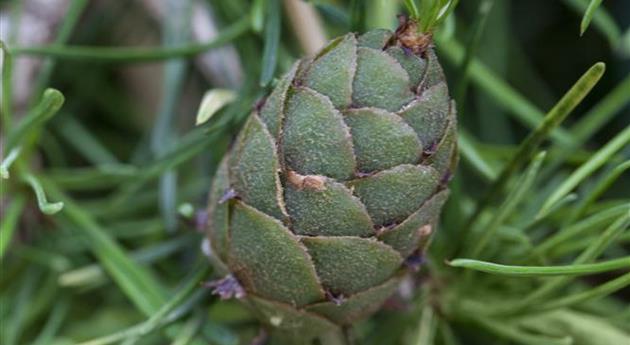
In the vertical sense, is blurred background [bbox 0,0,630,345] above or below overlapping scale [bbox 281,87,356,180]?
below

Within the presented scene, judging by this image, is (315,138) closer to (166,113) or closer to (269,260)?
(269,260)

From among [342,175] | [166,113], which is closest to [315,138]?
[342,175]

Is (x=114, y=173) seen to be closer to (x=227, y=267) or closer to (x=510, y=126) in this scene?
(x=227, y=267)

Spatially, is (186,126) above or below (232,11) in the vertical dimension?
→ below

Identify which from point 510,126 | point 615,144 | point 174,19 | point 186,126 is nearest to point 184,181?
point 186,126

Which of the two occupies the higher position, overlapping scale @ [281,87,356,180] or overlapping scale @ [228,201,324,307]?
overlapping scale @ [281,87,356,180]

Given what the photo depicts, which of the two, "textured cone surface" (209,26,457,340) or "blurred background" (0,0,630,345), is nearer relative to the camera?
"textured cone surface" (209,26,457,340)
